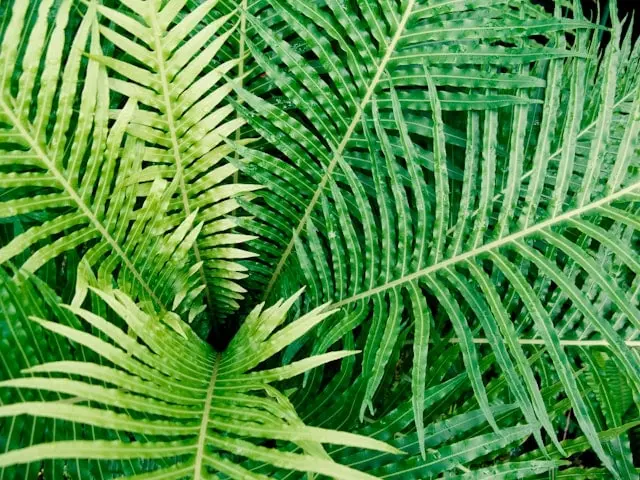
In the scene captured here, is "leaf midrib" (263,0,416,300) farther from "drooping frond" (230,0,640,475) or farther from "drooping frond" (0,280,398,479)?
"drooping frond" (0,280,398,479)

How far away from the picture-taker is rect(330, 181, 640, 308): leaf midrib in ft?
2.35

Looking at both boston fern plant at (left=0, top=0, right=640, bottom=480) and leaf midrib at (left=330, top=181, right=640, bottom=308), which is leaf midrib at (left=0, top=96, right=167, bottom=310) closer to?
boston fern plant at (left=0, top=0, right=640, bottom=480)

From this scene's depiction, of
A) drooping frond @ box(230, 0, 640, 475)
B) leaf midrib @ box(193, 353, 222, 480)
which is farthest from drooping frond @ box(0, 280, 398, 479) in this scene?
drooping frond @ box(230, 0, 640, 475)

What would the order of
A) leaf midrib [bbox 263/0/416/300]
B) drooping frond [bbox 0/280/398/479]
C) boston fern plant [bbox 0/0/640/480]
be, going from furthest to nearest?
leaf midrib [bbox 263/0/416/300] → boston fern plant [bbox 0/0/640/480] → drooping frond [bbox 0/280/398/479]

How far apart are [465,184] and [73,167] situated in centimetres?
49

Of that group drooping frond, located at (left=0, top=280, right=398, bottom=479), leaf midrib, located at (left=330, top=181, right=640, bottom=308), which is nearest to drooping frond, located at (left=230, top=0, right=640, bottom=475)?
leaf midrib, located at (left=330, top=181, right=640, bottom=308)

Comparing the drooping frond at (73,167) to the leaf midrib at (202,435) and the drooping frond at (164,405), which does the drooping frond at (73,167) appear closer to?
the drooping frond at (164,405)

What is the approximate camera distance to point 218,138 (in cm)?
83

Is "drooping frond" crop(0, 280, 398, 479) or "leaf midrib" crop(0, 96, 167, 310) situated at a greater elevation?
"leaf midrib" crop(0, 96, 167, 310)

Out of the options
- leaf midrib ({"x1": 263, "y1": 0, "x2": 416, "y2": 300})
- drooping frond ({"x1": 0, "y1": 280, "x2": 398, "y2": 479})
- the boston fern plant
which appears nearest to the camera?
drooping frond ({"x1": 0, "y1": 280, "x2": 398, "y2": 479})

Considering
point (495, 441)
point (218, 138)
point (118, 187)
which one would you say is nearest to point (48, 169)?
point (118, 187)

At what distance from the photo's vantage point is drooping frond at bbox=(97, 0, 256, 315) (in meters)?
0.73

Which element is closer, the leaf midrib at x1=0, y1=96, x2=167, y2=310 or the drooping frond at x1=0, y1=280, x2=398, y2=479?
the drooping frond at x1=0, y1=280, x2=398, y2=479

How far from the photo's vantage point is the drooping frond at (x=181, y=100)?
2.38ft
